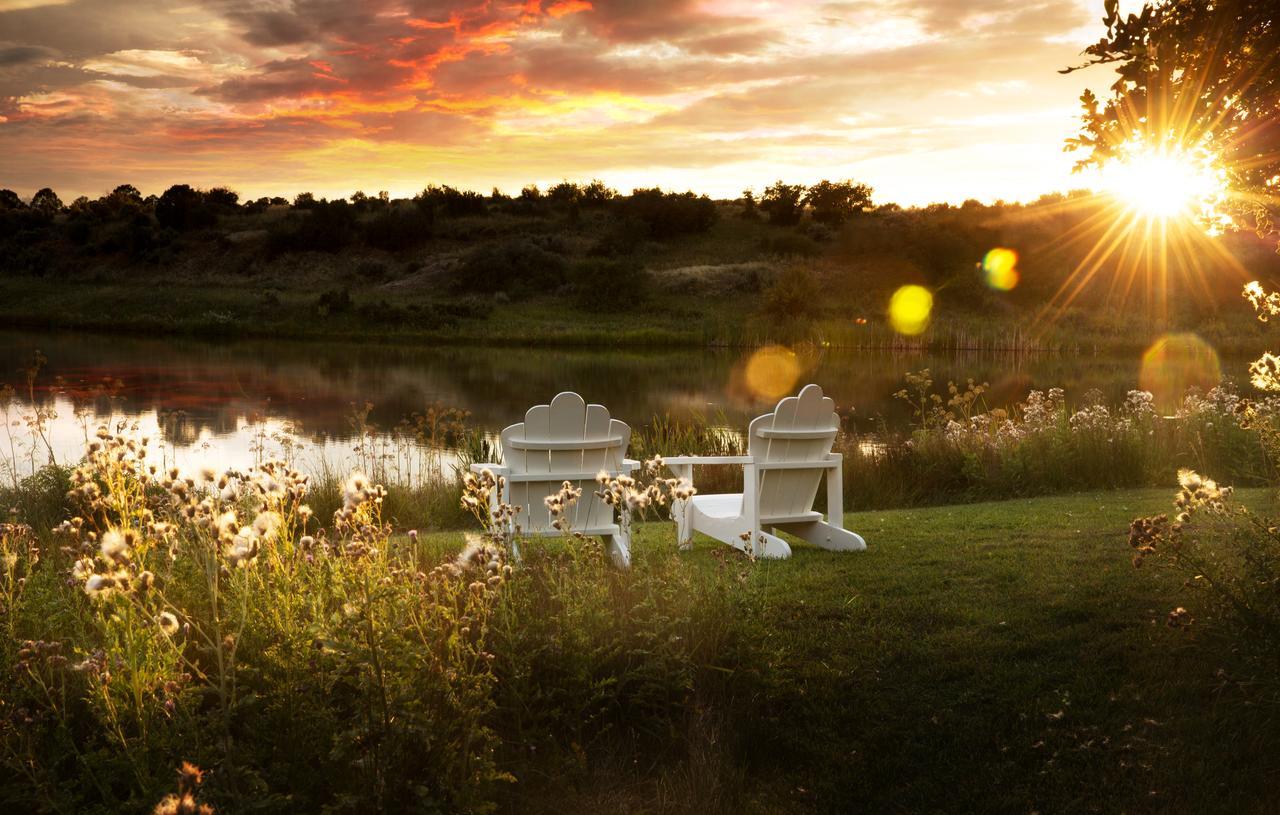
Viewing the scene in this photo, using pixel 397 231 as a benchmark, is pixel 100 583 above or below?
below

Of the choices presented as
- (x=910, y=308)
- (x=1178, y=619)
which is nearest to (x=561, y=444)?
(x=1178, y=619)

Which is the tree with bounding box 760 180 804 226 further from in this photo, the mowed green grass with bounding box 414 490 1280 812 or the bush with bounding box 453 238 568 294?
the mowed green grass with bounding box 414 490 1280 812

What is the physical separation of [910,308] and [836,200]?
53.9 feet

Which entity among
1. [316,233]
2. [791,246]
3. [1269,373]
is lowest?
[1269,373]

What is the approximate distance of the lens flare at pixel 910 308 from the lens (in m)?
37.7

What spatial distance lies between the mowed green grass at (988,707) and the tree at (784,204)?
5187cm

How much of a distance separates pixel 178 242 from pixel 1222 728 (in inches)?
2220

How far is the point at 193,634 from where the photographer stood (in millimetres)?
4109


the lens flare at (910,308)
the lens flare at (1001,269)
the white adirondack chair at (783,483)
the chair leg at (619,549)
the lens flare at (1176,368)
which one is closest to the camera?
the chair leg at (619,549)

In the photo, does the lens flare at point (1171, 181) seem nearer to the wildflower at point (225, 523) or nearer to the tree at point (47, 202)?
the wildflower at point (225, 523)

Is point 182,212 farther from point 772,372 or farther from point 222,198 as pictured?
point 772,372

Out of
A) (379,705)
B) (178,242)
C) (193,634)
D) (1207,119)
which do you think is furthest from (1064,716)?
(178,242)

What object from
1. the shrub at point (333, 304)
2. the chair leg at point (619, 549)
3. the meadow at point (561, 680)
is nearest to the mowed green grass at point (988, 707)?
the meadow at point (561, 680)

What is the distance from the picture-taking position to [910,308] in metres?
41.1
